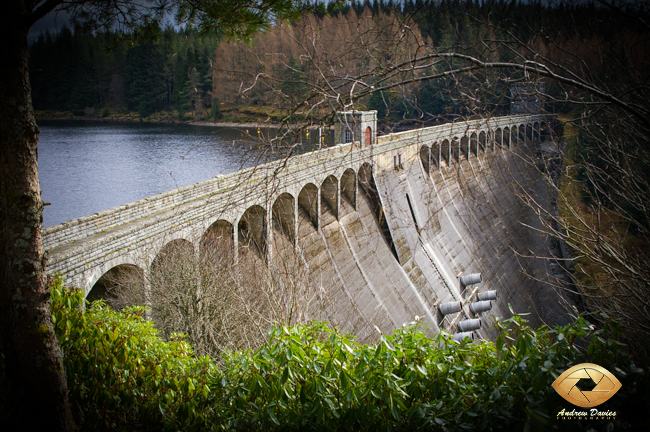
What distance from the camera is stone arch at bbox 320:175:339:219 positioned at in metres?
23.6

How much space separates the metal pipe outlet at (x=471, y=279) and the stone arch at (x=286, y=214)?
1323cm

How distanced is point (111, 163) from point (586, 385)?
3600 cm

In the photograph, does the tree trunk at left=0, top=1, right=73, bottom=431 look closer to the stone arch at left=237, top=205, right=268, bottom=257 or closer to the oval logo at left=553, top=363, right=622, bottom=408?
the oval logo at left=553, top=363, right=622, bottom=408

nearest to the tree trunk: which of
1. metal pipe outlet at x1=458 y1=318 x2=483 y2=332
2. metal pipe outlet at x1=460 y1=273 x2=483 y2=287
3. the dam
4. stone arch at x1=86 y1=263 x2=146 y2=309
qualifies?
the dam

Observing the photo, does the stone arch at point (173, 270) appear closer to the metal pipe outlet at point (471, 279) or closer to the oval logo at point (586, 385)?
the oval logo at point (586, 385)

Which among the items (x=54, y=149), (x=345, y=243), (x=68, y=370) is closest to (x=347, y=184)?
(x=345, y=243)

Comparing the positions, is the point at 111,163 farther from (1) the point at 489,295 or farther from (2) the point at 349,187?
(1) the point at 489,295

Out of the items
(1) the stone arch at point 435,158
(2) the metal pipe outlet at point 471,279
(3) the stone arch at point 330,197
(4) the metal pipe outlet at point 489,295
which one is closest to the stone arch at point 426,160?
(1) the stone arch at point 435,158

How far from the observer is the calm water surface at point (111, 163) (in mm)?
27672

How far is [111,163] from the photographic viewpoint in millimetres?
34281

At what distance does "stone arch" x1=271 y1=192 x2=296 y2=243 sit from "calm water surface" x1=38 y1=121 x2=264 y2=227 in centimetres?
506

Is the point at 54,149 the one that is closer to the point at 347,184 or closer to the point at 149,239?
the point at 347,184

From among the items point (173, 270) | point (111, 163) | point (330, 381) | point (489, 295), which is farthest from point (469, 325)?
point (111, 163)

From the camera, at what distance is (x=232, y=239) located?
1619 centimetres
